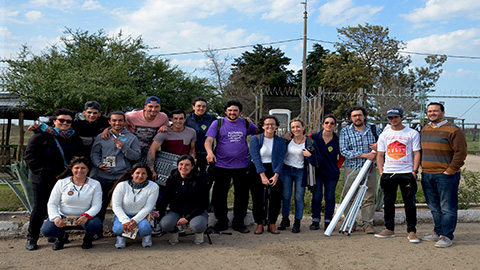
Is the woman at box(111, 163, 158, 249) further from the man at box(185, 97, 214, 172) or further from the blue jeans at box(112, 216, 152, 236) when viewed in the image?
the man at box(185, 97, 214, 172)

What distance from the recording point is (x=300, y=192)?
5.52 m

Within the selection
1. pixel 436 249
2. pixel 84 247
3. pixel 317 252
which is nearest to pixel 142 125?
pixel 84 247

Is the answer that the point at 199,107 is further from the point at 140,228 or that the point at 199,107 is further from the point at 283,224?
the point at 283,224

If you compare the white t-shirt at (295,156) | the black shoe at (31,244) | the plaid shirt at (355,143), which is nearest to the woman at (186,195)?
the white t-shirt at (295,156)

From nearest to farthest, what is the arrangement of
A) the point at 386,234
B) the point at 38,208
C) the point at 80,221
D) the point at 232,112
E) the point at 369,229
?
the point at 80,221 < the point at 38,208 < the point at 386,234 < the point at 232,112 < the point at 369,229

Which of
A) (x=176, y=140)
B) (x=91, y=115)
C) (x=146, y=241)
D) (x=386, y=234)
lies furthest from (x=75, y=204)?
(x=386, y=234)

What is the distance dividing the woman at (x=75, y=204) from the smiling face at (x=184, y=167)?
39.4 inches

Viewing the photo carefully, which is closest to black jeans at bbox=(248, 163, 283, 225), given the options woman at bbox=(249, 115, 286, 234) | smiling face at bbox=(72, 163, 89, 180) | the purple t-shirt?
woman at bbox=(249, 115, 286, 234)

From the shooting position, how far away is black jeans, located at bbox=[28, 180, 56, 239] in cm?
470

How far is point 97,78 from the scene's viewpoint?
12281mm

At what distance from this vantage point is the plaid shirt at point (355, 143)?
217 inches

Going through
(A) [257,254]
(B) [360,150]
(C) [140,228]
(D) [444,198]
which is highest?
(B) [360,150]

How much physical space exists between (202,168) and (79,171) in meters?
1.73

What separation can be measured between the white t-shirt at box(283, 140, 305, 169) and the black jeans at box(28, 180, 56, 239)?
10.3 feet
